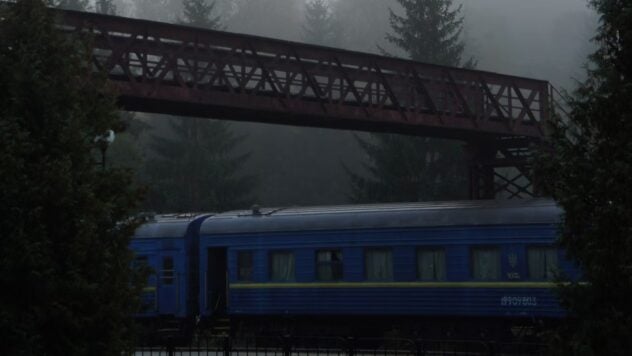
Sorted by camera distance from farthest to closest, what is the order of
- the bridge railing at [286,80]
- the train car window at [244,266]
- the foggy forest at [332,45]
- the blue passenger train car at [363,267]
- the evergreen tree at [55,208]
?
1. the foggy forest at [332,45]
2. the train car window at [244,266]
3. the bridge railing at [286,80]
4. the blue passenger train car at [363,267]
5. the evergreen tree at [55,208]

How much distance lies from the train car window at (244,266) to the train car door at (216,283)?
0.72 metres

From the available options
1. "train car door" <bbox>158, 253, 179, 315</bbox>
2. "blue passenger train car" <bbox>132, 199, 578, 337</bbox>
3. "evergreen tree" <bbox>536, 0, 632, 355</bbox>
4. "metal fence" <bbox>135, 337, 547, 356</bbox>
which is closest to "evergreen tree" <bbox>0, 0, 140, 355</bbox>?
"metal fence" <bbox>135, 337, 547, 356</bbox>

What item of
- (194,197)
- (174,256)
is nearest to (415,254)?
(174,256)

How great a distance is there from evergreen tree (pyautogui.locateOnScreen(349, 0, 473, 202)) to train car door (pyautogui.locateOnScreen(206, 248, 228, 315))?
97.0ft

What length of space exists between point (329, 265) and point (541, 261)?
5.63 meters

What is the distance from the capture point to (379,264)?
26891mm

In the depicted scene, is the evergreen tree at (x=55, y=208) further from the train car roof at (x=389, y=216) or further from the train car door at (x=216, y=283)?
the train car door at (x=216, y=283)

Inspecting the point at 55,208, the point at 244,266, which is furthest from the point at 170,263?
the point at 55,208

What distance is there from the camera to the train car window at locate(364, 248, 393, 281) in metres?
26.8

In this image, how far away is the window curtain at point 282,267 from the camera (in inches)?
1112

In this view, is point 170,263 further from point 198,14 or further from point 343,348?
point 198,14

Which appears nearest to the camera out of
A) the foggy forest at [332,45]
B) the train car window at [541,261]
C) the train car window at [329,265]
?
the train car window at [541,261]

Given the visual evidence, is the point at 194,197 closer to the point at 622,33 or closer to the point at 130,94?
the point at 130,94

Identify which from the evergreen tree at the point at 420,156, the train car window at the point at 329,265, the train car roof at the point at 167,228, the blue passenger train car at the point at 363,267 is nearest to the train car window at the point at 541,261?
the blue passenger train car at the point at 363,267
